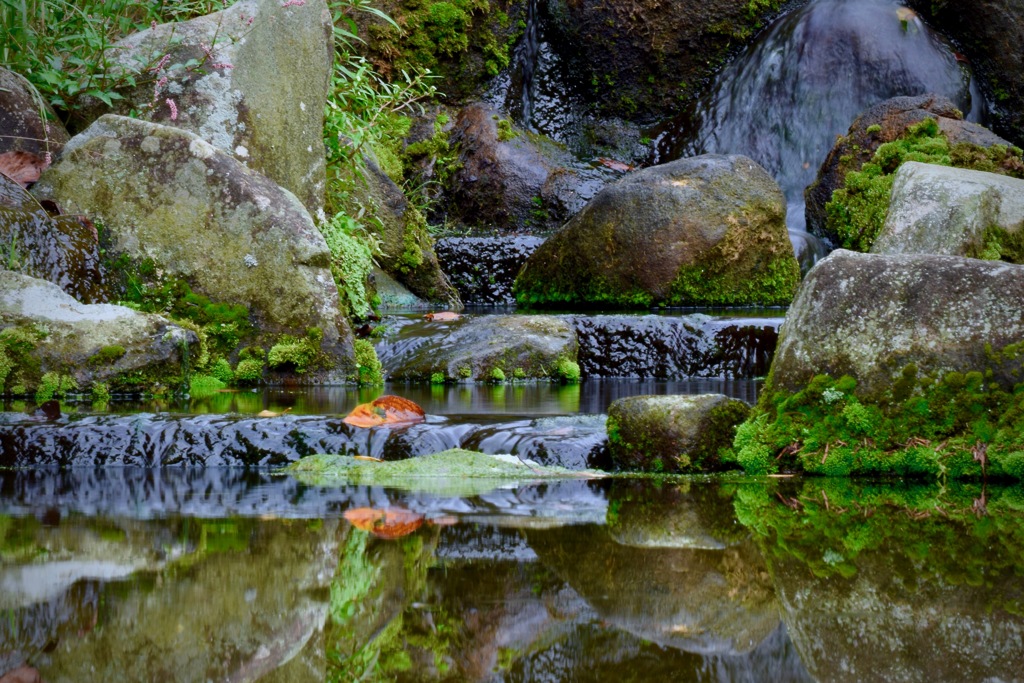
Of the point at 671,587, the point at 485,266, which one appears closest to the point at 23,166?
the point at 671,587

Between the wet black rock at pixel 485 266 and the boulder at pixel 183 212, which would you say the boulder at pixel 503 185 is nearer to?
the wet black rock at pixel 485 266

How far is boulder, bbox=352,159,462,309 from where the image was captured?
9492 millimetres

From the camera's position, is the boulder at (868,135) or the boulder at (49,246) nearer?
the boulder at (49,246)

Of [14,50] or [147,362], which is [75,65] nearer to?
[14,50]

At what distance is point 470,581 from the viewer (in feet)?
6.11

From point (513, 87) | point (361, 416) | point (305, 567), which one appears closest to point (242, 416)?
point (361, 416)

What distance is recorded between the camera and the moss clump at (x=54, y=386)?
4984mm

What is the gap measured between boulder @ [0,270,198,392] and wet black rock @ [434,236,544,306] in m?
→ 6.03

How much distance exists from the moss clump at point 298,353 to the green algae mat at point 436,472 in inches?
96.5

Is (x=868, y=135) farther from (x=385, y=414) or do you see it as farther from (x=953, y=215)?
(x=385, y=414)

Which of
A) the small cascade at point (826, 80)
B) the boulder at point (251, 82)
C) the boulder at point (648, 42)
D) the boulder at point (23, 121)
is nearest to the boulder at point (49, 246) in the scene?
the boulder at point (23, 121)

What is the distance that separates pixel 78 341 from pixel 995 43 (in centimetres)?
1313

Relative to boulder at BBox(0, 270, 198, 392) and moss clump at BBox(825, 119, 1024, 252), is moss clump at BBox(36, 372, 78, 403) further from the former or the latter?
moss clump at BBox(825, 119, 1024, 252)

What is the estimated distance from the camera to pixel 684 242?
948cm
